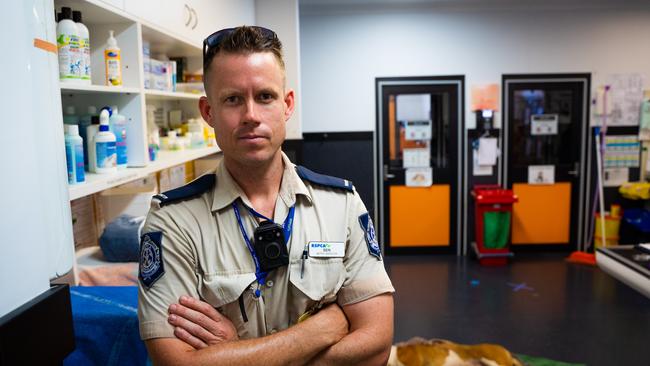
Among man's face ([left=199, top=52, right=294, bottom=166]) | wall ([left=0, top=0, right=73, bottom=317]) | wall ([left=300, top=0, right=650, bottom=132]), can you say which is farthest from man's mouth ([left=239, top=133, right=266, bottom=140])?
wall ([left=300, top=0, right=650, bottom=132])

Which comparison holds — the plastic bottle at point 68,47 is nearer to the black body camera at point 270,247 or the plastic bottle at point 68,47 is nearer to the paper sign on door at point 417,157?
the black body camera at point 270,247

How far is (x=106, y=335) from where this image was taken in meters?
1.51

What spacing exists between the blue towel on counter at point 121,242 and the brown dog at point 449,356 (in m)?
1.61

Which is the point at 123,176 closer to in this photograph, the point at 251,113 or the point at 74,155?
the point at 74,155

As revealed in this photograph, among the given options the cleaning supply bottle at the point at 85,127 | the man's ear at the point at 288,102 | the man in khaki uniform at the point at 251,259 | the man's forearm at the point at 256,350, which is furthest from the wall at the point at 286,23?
the man's forearm at the point at 256,350

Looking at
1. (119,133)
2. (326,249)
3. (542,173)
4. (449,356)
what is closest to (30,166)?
(326,249)

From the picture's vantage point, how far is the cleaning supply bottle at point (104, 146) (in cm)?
173

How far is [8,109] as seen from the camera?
2.43ft

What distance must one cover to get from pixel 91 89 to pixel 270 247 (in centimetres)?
90

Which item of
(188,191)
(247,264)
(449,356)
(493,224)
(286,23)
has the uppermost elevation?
(286,23)

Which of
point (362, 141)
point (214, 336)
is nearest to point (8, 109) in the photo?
point (214, 336)

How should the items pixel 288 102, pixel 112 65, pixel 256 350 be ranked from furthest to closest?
pixel 112 65 < pixel 288 102 < pixel 256 350

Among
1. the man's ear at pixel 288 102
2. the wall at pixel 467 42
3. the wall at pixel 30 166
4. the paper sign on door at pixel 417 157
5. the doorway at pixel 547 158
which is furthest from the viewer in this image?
the paper sign on door at pixel 417 157

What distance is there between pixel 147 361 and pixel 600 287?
14.5 ft
